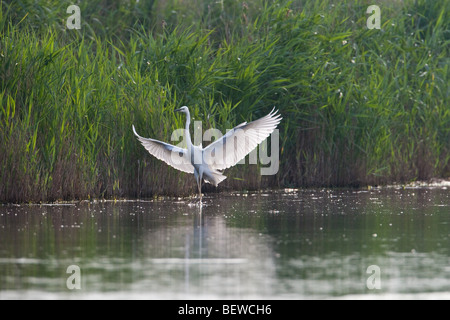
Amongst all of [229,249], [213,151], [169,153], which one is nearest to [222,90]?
[213,151]

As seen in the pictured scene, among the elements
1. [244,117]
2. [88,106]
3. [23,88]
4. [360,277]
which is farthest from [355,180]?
[360,277]

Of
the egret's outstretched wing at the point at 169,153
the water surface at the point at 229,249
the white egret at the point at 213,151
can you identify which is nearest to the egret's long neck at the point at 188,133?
the white egret at the point at 213,151

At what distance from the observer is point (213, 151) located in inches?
483

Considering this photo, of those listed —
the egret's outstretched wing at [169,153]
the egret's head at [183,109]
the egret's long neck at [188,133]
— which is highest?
the egret's head at [183,109]

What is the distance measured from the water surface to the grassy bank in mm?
700

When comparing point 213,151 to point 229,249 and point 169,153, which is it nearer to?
point 169,153

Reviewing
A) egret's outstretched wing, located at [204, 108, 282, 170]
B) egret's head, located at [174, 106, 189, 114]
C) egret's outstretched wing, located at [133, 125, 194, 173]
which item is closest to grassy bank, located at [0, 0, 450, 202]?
egret's outstretched wing, located at [133, 125, 194, 173]

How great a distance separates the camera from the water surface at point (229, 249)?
6.44 metres

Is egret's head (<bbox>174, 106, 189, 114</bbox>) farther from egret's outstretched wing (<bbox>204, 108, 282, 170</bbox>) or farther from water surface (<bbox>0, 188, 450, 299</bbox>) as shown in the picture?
water surface (<bbox>0, 188, 450, 299</bbox>)

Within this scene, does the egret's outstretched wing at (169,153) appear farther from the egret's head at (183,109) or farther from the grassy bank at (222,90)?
the egret's head at (183,109)

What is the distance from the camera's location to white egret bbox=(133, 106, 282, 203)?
11836 millimetres

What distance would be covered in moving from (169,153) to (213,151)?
2.10 feet

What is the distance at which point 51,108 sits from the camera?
11.5 m

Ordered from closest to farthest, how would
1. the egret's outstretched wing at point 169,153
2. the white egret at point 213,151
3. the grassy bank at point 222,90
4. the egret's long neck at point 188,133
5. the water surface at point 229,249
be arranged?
the water surface at point 229,249
the grassy bank at point 222,90
the egret's outstretched wing at point 169,153
the white egret at point 213,151
the egret's long neck at point 188,133
